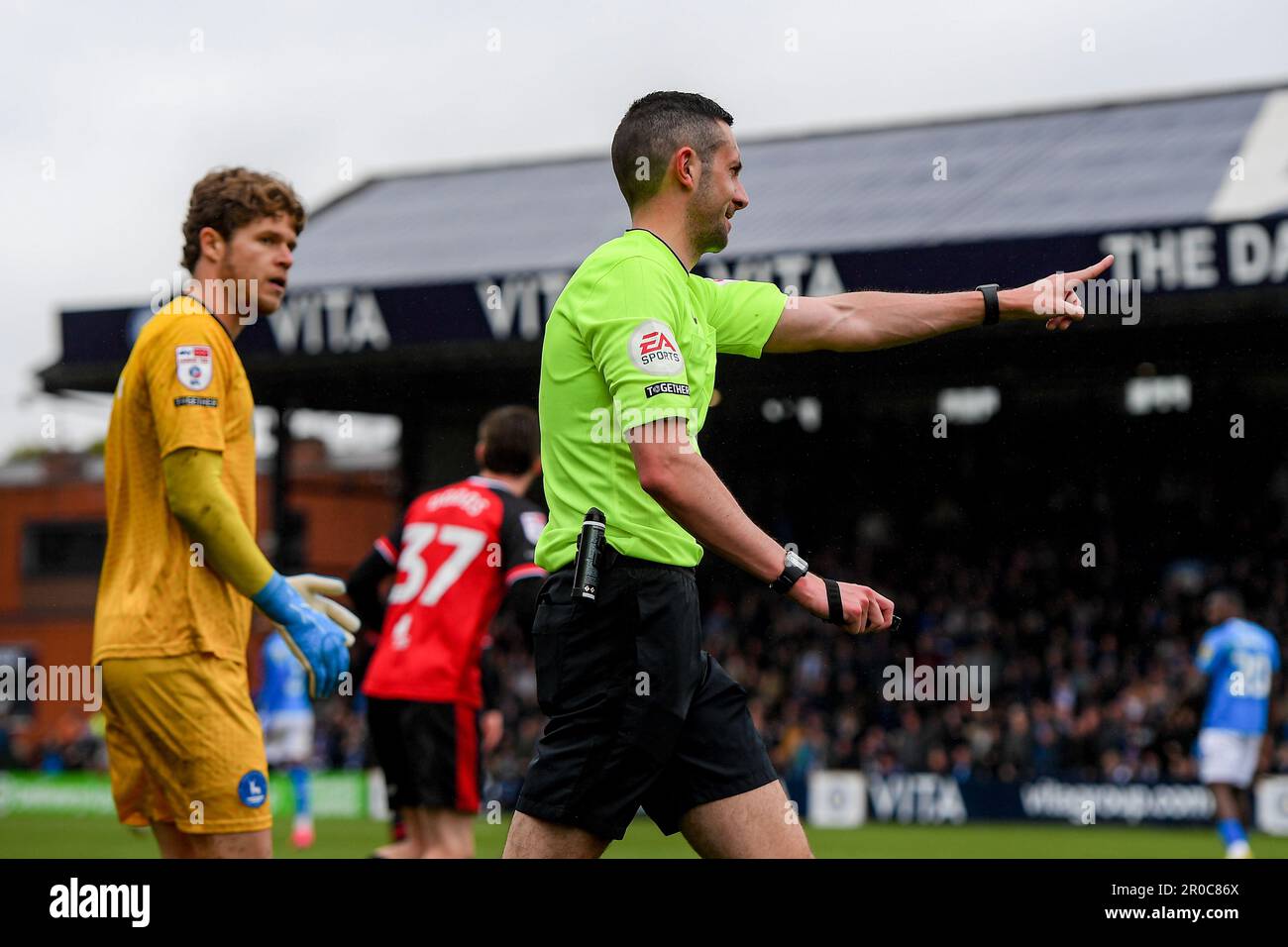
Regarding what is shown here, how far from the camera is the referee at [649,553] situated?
11.9ft

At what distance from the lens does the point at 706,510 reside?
357 centimetres

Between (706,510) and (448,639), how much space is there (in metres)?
3.34

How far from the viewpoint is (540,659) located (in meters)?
3.77

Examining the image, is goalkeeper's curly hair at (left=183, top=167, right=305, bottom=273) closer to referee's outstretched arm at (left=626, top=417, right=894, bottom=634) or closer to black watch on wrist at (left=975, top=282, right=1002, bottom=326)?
referee's outstretched arm at (left=626, top=417, right=894, bottom=634)

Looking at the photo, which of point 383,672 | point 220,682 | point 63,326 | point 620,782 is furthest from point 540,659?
point 63,326

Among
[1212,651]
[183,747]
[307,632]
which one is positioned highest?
[307,632]

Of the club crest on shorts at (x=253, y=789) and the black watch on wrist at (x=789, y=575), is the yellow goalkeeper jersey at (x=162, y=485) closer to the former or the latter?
the club crest on shorts at (x=253, y=789)

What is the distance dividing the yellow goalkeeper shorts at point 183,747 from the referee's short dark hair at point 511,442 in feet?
8.63

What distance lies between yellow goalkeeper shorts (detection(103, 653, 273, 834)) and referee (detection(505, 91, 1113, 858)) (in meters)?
0.79

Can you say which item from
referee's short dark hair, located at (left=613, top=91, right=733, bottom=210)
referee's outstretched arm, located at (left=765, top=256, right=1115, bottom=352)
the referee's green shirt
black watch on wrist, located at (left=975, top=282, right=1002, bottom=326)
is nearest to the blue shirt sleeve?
referee's outstretched arm, located at (left=765, top=256, right=1115, bottom=352)

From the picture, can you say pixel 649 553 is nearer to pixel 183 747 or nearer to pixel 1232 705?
pixel 183 747

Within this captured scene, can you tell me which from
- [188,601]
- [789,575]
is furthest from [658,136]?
[188,601]

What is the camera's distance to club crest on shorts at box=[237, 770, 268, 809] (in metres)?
4.12
